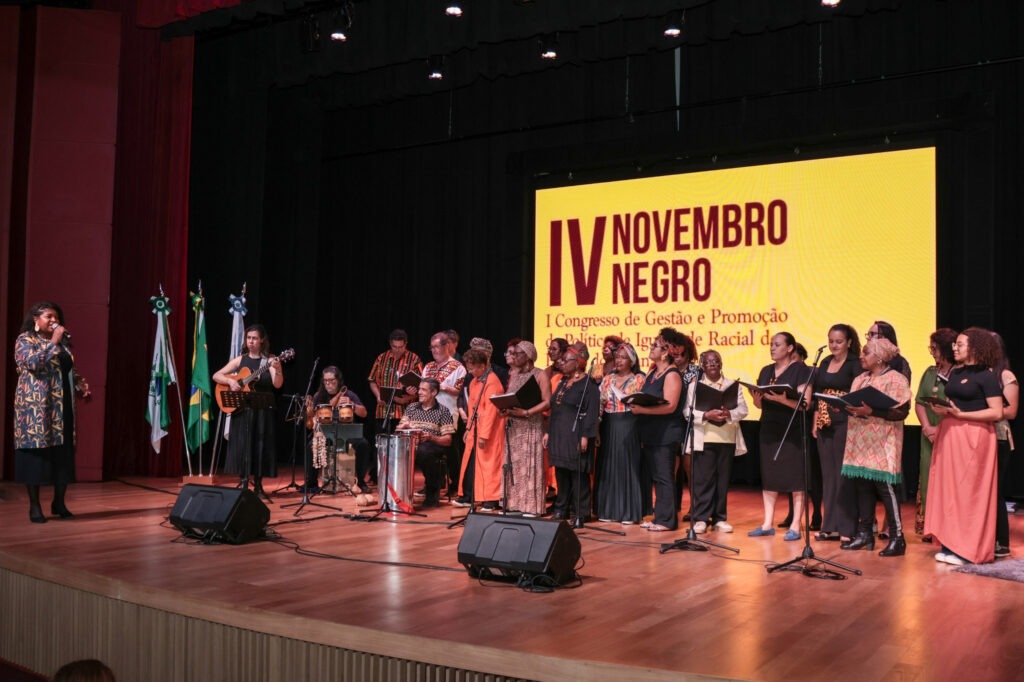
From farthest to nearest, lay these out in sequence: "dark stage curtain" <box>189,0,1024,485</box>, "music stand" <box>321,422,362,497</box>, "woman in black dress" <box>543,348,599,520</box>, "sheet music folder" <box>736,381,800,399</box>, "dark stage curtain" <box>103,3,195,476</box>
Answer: "dark stage curtain" <box>103,3,195,476</box>
"dark stage curtain" <box>189,0,1024,485</box>
"music stand" <box>321,422,362,497</box>
"woman in black dress" <box>543,348,599,520</box>
"sheet music folder" <box>736,381,800,399</box>

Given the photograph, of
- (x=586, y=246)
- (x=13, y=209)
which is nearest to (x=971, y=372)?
(x=586, y=246)

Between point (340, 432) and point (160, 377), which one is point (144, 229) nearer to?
point (160, 377)

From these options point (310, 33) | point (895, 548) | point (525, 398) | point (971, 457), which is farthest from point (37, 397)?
point (971, 457)

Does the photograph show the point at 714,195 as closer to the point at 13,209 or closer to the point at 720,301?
the point at 720,301

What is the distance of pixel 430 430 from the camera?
7.49 m

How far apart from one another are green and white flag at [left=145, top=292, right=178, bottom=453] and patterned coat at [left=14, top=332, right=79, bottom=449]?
257 centimetres

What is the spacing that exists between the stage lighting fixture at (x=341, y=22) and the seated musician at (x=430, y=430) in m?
3.54

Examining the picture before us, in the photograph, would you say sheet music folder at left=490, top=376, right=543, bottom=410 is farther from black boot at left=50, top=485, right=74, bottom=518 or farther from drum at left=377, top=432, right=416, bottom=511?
black boot at left=50, top=485, right=74, bottom=518

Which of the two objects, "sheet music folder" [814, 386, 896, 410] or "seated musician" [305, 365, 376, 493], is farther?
"seated musician" [305, 365, 376, 493]

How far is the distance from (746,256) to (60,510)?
616 cm

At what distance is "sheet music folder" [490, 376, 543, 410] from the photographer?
21.1 feet

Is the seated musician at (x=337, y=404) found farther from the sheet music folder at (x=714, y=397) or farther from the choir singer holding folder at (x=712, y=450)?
the sheet music folder at (x=714, y=397)

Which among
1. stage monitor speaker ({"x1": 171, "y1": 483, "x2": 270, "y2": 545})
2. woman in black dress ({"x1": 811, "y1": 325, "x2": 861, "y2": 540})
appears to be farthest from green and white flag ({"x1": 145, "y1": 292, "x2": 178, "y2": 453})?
woman in black dress ({"x1": 811, "y1": 325, "x2": 861, "y2": 540})

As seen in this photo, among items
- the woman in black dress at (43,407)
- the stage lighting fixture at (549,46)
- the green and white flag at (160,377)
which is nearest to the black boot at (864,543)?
the woman in black dress at (43,407)
